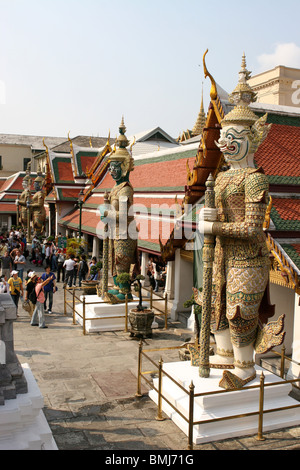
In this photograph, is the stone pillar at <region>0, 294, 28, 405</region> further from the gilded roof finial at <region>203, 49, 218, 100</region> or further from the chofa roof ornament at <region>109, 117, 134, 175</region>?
the chofa roof ornament at <region>109, 117, 134, 175</region>

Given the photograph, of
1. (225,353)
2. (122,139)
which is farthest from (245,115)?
(122,139)

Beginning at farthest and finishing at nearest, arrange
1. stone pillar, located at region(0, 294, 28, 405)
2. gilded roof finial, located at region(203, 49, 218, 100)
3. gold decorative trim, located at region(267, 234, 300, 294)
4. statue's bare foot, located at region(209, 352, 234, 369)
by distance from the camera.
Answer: gilded roof finial, located at region(203, 49, 218, 100) → gold decorative trim, located at region(267, 234, 300, 294) → statue's bare foot, located at region(209, 352, 234, 369) → stone pillar, located at region(0, 294, 28, 405)

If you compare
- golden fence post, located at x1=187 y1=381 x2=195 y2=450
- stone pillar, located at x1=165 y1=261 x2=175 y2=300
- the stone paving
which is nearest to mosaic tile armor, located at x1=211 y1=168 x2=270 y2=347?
golden fence post, located at x1=187 y1=381 x2=195 y2=450

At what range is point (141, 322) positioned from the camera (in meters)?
11.1

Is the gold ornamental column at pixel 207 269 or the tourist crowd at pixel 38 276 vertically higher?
the gold ornamental column at pixel 207 269

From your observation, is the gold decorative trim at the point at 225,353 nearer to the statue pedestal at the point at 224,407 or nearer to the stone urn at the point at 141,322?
the statue pedestal at the point at 224,407

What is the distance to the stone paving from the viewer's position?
253 inches

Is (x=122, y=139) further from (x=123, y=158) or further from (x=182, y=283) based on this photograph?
(x=182, y=283)

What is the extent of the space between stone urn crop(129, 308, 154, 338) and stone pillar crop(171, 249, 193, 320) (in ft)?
6.54

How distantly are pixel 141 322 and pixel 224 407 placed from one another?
4645mm

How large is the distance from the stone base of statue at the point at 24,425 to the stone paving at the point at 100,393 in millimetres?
561

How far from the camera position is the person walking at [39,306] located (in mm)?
11734

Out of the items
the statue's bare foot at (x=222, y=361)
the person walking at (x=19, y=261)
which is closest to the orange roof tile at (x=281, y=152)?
the statue's bare foot at (x=222, y=361)
